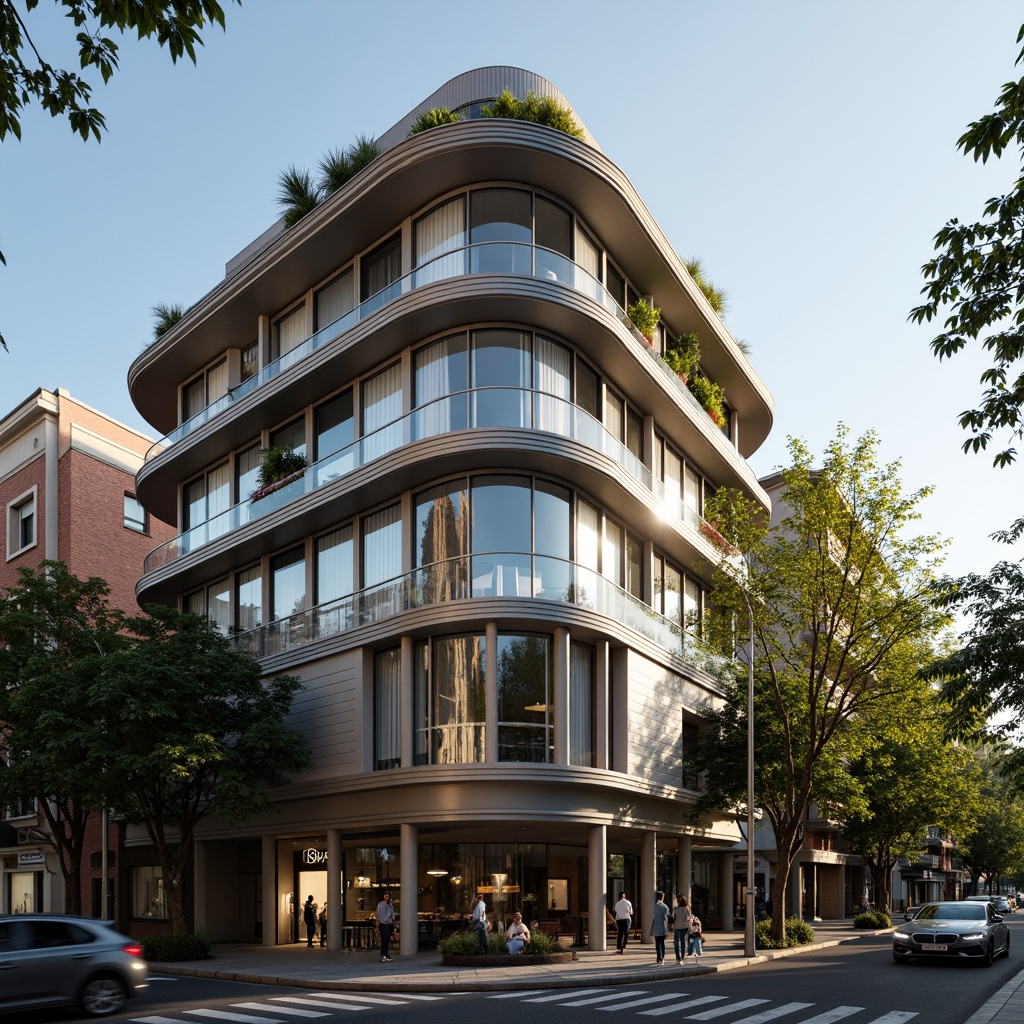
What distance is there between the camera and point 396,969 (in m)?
24.7

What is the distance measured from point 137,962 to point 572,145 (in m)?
21.6

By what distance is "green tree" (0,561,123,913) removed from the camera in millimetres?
28516

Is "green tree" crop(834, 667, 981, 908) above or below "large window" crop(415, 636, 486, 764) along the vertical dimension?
below

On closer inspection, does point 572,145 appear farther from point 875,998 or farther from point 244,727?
point 875,998

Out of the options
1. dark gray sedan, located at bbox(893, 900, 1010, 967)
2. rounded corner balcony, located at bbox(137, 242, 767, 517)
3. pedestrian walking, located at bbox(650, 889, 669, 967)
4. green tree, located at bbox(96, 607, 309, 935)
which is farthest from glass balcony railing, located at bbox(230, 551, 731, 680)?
Answer: dark gray sedan, located at bbox(893, 900, 1010, 967)

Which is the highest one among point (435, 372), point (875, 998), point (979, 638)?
point (435, 372)

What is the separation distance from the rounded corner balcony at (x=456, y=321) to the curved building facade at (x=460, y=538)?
10 cm

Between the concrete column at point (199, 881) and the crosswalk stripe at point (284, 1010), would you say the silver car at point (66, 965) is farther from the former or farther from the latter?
the concrete column at point (199, 881)

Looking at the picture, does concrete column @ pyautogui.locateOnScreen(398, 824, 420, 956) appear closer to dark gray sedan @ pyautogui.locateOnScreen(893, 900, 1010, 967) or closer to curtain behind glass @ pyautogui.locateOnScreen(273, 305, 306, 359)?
dark gray sedan @ pyautogui.locateOnScreen(893, 900, 1010, 967)

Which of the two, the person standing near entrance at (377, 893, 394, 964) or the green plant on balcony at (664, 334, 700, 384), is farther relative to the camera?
the green plant on balcony at (664, 334, 700, 384)

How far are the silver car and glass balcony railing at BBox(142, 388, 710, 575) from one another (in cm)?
1500

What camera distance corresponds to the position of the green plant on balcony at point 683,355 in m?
38.5

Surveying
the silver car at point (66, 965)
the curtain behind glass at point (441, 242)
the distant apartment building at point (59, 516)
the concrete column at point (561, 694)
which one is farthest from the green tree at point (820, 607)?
the distant apartment building at point (59, 516)

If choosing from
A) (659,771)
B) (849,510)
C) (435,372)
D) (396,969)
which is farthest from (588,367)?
(396,969)
